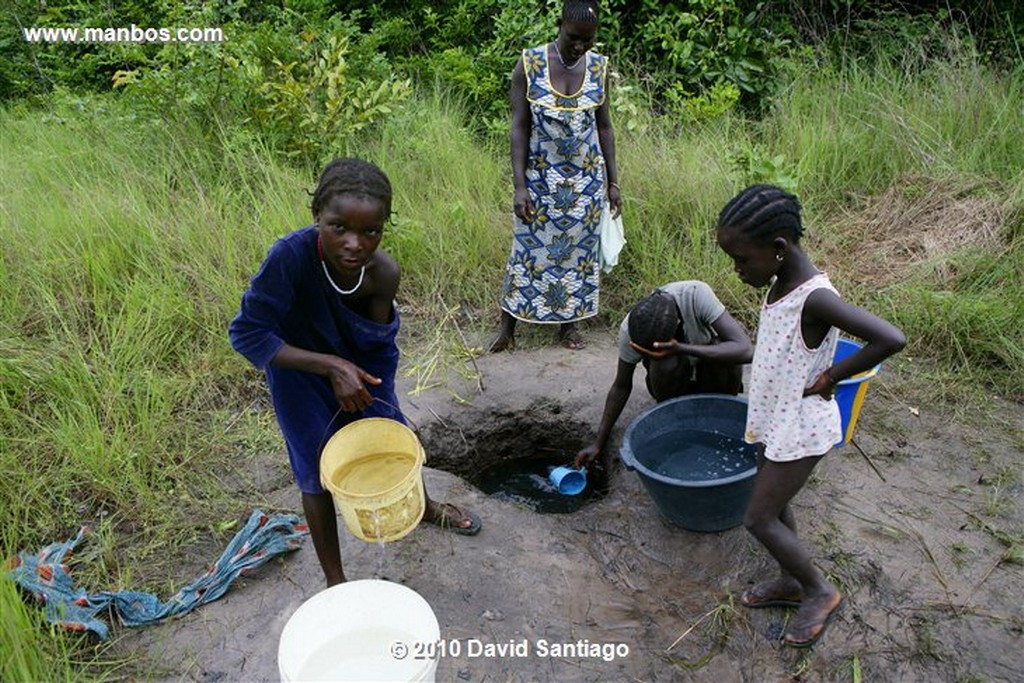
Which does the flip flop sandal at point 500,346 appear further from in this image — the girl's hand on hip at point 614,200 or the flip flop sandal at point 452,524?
the flip flop sandal at point 452,524

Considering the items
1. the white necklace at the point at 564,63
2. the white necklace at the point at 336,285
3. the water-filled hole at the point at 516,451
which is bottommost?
the water-filled hole at the point at 516,451

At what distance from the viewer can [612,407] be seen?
9.48 ft

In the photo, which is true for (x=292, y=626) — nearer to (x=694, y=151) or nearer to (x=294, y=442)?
(x=294, y=442)

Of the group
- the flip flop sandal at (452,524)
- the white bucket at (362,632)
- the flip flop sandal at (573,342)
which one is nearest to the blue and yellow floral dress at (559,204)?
the flip flop sandal at (573,342)

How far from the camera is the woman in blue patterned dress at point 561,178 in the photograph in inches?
125

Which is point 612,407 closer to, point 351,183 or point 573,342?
point 573,342

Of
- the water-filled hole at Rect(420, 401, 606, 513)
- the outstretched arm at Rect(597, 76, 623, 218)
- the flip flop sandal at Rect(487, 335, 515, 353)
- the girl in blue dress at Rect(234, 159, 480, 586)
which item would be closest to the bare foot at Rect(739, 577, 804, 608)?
the water-filled hole at Rect(420, 401, 606, 513)

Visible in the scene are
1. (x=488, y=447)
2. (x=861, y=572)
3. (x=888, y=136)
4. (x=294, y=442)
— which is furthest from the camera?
(x=888, y=136)

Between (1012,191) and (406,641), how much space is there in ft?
12.4

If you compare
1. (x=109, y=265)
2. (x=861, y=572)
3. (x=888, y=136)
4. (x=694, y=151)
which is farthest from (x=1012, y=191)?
(x=109, y=265)

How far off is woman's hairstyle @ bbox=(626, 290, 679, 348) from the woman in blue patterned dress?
0.94 m

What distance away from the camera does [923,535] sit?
2.50 m

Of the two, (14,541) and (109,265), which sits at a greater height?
(109,265)

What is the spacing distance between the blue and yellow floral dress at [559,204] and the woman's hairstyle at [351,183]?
1519mm
